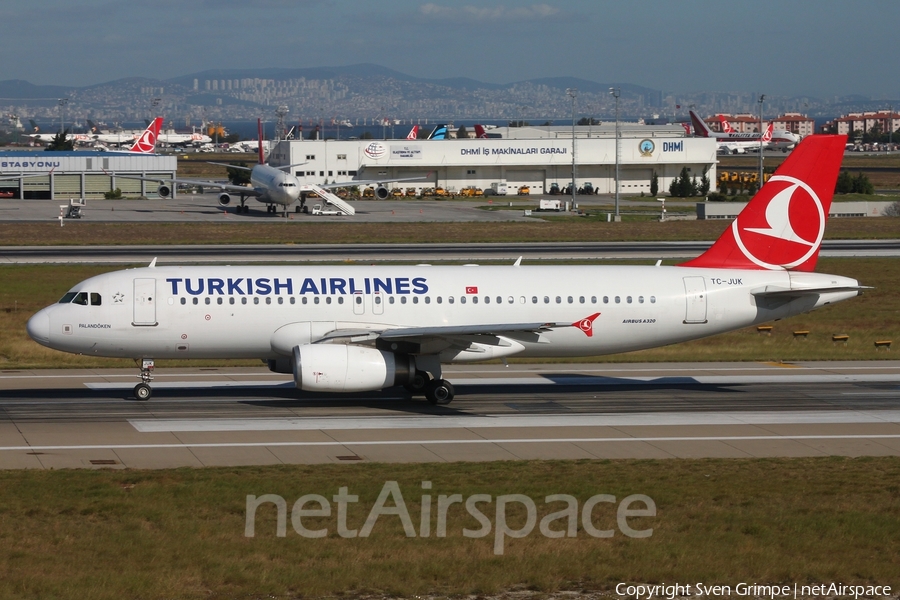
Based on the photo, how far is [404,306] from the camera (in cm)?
3469

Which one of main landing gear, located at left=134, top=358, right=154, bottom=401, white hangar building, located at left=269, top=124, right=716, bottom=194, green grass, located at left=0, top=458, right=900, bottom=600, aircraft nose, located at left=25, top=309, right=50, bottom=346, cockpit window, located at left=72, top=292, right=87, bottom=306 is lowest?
green grass, located at left=0, top=458, right=900, bottom=600

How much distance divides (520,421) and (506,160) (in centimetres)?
12046

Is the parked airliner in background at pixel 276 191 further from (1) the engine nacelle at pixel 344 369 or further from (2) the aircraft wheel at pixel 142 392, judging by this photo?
(1) the engine nacelle at pixel 344 369

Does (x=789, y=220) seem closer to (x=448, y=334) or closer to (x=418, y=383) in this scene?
(x=448, y=334)

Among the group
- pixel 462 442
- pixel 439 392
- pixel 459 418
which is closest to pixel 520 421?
pixel 459 418

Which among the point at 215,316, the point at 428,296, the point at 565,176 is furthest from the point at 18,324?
the point at 565,176

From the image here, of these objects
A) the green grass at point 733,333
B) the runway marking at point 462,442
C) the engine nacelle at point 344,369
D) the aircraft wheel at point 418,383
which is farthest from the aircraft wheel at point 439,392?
the green grass at point 733,333

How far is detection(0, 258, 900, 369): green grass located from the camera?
147 feet

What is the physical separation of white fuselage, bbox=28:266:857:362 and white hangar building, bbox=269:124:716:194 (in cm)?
11099

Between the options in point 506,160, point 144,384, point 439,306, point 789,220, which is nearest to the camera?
point 144,384

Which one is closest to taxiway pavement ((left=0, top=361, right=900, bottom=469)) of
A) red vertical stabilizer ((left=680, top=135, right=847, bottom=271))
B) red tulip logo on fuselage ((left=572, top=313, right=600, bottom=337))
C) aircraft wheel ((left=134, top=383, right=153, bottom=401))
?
aircraft wheel ((left=134, top=383, right=153, bottom=401))

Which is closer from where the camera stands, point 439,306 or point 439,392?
point 439,392

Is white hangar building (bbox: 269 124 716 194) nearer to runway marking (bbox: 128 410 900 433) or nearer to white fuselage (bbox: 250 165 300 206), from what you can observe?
white fuselage (bbox: 250 165 300 206)

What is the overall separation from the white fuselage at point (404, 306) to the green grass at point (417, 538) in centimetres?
956
